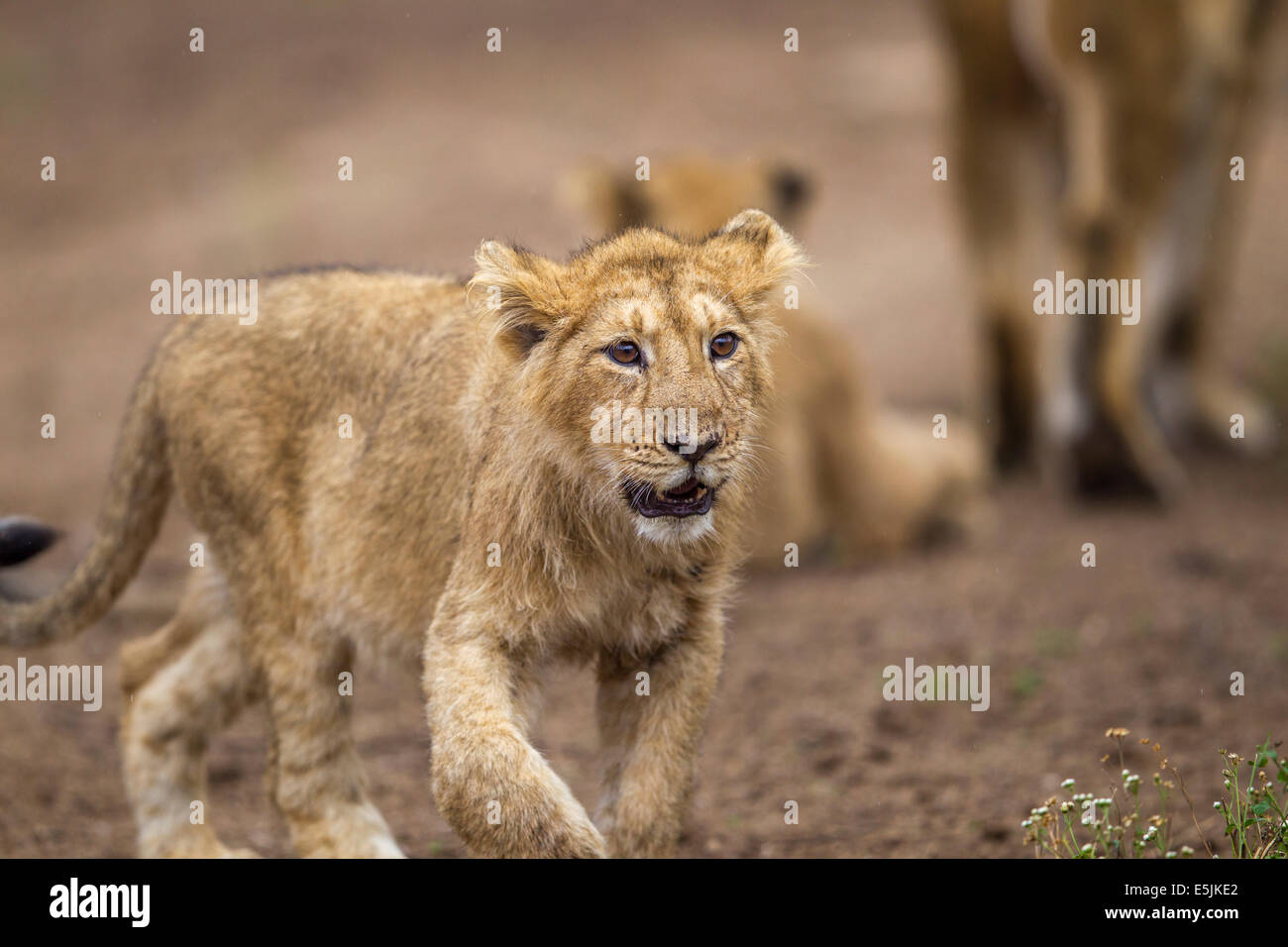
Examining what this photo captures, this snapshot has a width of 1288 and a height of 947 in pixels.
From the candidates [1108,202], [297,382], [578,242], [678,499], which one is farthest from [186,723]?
[578,242]

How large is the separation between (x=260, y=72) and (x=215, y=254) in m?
5.36

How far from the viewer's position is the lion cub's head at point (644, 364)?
411cm

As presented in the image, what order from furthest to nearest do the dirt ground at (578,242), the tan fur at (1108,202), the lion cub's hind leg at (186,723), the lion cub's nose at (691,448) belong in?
the tan fur at (1108,202), the dirt ground at (578,242), the lion cub's hind leg at (186,723), the lion cub's nose at (691,448)

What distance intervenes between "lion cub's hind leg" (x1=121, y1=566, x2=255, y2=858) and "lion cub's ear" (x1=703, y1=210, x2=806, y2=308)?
217 centimetres

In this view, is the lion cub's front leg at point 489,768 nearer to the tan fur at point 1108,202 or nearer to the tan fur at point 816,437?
the tan fur at point 816,437

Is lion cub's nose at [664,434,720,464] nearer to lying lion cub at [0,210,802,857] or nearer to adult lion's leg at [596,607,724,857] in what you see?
lying lion cub at [0,210,802,857]

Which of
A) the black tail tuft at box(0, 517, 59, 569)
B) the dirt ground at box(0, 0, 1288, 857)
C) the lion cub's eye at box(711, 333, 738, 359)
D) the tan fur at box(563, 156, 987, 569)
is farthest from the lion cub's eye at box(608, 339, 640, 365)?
the tan fur at box(563, 156, 987, 569)

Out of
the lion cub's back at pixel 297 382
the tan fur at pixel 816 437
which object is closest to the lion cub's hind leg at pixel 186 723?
the lion cub's back at pixel 297 382

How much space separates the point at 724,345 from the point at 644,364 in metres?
0.26

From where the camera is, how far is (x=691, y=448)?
13.2 feet

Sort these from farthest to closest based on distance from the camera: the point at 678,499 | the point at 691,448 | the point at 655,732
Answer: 1. the point at 655,732
2. the point at 678,499
3. the point at 691,448

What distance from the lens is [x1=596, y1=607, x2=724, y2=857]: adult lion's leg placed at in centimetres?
439

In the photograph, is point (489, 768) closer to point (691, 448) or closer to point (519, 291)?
point (691, 448)
